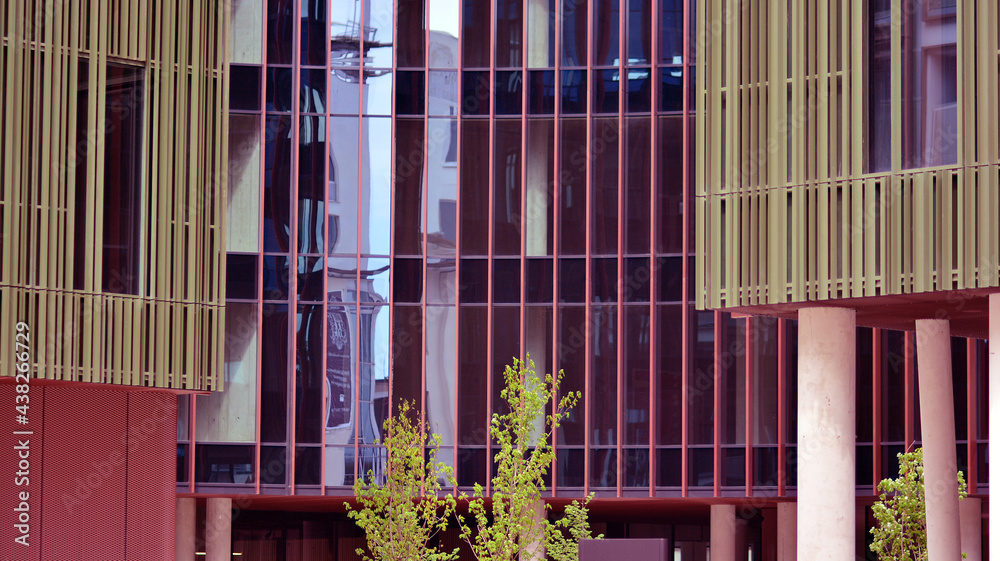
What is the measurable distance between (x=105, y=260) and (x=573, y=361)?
44.4 ft

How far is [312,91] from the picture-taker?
1309 inches

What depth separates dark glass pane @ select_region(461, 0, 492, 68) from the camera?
33.5 m

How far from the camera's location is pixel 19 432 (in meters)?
20.9

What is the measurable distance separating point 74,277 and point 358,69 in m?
13.3

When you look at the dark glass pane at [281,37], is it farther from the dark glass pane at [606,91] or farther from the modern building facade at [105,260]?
the modern building facade at [105,260]

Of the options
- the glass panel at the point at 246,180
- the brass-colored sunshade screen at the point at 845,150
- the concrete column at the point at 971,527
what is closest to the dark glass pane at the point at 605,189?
the glass panel at the point at 246,180

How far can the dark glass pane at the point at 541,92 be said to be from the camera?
33312mm

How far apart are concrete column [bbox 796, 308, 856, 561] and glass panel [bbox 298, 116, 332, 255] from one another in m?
15.1

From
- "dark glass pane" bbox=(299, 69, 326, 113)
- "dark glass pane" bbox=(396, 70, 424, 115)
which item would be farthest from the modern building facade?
"dark glass pane" bbox=(396, 70, 424, 115)

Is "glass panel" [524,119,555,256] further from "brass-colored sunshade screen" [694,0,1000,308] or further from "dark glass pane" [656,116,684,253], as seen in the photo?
"brass-colored sunshade screen" [694,0,1000,308]

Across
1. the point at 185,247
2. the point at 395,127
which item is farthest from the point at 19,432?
the point at 395,127

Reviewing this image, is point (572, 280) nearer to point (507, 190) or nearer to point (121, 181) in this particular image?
point (507, 190)

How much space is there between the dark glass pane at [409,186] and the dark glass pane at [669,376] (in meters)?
5.54

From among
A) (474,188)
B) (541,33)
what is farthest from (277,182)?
(541,33)
